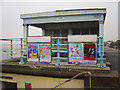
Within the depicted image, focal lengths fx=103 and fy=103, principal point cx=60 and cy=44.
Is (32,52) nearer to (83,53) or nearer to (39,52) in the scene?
(39,52)

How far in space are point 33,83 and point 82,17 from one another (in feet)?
17.7

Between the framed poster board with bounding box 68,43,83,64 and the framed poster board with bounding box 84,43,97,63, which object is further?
the framed poster board with bounding box 68,43,83,64

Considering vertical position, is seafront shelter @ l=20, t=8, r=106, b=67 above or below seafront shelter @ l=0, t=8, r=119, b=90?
above

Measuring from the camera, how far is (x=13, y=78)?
4.20 meters

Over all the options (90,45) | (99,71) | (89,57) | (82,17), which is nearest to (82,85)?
(99,71)

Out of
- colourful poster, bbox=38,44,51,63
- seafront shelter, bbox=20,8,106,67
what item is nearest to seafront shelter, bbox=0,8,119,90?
colourful poster, bbox=38,44,51,63

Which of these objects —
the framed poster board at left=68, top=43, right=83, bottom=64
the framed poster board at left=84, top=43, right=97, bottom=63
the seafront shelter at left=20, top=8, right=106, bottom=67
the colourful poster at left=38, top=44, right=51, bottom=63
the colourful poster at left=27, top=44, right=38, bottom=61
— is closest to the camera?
the framed poster board at left=84, top=43, right=97, bottom=63

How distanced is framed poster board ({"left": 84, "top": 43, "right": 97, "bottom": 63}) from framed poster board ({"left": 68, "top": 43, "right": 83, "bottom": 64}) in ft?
0.63

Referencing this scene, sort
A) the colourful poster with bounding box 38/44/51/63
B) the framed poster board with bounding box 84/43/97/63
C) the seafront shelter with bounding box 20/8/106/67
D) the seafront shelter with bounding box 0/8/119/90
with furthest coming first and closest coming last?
the seafront shelter with bounding box 20/8/106/67, the colourful poster with bounding box 38/44/51/63, the framed poster board with bounding box 84/43/97/63, the seafront shelter with bounding box 0/8/119/90

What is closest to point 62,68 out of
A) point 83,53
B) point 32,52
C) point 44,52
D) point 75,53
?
point 75,53

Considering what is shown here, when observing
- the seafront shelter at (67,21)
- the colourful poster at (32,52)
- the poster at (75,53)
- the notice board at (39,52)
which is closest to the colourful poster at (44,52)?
the notice board at (39,52)

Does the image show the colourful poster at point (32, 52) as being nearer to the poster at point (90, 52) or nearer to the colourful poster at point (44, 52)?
the colourful poster at point (44, 52)

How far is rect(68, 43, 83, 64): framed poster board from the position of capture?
162 inches

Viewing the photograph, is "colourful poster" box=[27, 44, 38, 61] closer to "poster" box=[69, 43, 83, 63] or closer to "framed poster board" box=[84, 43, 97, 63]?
"poster" box=[69, 43, 83, 63]
